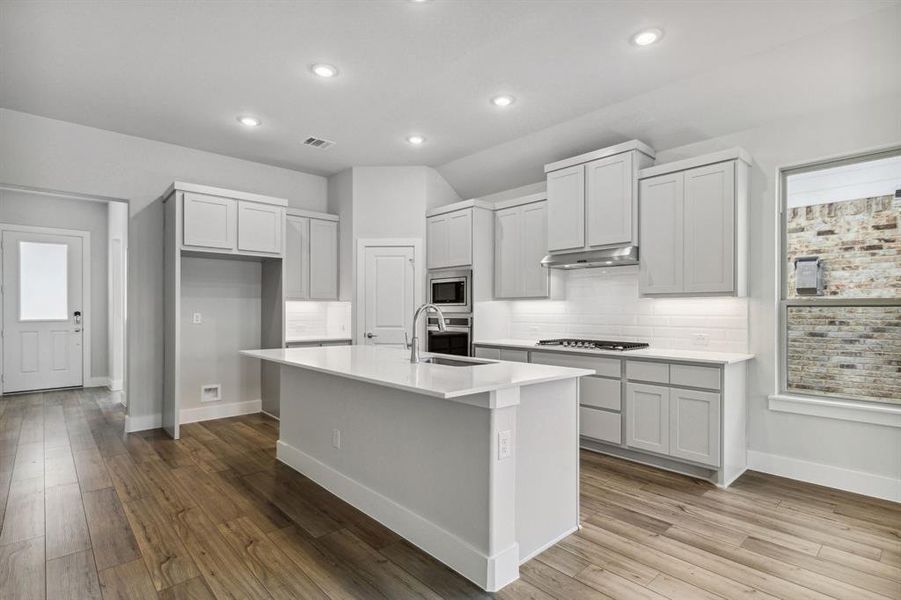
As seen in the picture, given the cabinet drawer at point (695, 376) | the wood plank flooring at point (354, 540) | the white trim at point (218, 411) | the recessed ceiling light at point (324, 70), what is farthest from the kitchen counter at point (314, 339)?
the cabinet drawer at point (695, 376)

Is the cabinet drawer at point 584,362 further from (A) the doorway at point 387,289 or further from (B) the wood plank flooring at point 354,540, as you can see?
(A) the doorway at point 387,289

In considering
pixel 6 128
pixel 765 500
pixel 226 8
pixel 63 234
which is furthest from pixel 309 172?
pixel 765 500

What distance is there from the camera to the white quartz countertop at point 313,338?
209 inches

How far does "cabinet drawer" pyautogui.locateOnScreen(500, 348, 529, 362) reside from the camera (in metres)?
4.51

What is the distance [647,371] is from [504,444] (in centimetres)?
195

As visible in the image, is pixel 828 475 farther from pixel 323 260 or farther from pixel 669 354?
pixel 323 260

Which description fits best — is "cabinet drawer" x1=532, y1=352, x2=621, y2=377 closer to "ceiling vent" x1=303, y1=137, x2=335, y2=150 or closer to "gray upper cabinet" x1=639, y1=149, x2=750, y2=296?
"gray upper cabinet" x1=639, y1=149, x2=750, y2=296

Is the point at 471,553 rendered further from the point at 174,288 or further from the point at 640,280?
the point at 174,288

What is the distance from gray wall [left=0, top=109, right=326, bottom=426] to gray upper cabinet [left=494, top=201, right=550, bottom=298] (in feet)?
10.2

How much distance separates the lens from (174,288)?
4.54 meters

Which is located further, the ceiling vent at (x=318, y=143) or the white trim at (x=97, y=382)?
the white trim at (x=97, y=382)

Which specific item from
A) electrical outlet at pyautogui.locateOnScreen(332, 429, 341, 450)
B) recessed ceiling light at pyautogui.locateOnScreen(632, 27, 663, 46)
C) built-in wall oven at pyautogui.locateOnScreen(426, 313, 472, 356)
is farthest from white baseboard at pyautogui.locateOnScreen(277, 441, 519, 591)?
recessed ceiling light at pyautogui.locateOnScreen(632, 27, 663, 46)

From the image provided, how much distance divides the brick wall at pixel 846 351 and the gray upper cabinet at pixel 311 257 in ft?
15.4

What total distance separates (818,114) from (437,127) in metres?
3.01
